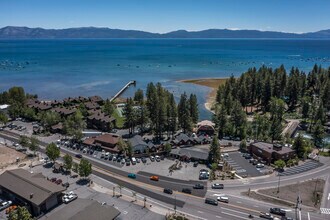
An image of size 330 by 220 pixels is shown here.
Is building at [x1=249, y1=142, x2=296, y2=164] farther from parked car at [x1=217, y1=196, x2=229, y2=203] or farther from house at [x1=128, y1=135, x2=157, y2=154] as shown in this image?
house at [x1=128, y1=135, x2=157, y2=154]

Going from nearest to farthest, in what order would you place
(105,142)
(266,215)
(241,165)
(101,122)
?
(266,215) → (241,165) → (105,142) → (101,122)

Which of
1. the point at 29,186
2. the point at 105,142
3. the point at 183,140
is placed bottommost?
the point at 183,140

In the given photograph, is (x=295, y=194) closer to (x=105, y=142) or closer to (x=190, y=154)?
(x=190, y=154)

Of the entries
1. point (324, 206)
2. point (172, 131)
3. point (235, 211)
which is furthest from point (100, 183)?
point (324, 206)

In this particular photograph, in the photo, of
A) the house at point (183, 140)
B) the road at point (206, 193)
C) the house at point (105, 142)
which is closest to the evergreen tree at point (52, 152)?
the road at point (206, 193)

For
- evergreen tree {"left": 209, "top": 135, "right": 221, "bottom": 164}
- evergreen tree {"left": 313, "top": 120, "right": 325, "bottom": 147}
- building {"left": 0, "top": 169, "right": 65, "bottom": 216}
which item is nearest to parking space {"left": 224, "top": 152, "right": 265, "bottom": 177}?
evergreen tree {"left": 209, "top": 135, "right": 221, "bottom": 164}

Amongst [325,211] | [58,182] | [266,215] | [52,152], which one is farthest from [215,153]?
[52,152]

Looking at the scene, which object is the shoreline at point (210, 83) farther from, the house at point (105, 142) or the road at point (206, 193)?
the road at point (206, 193)
